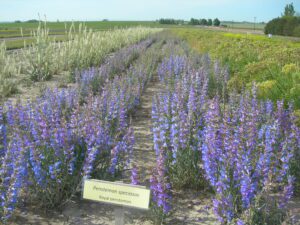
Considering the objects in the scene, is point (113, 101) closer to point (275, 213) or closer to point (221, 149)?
point (221, 149)

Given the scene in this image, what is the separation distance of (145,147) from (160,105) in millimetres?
876

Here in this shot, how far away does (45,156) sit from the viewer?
139 inches

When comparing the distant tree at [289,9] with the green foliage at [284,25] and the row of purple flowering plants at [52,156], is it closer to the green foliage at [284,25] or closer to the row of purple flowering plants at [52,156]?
the green foliage at [284,25]

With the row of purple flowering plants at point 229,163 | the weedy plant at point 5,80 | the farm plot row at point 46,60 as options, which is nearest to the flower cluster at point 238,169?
the row of purple flowering plants at point 229,163

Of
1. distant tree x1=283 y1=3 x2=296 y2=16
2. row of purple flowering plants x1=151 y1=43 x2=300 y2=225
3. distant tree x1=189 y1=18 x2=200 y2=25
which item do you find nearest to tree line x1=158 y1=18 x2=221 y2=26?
distant tree x1=189 y1=18 x2=200 y2=25

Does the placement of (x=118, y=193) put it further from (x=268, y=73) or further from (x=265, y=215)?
(x=268, y=73)

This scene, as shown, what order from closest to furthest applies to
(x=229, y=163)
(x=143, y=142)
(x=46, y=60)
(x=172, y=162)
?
(x=229, y=163) → (x=172, y=162) → (x=143, y=142) → (x=46, y=60)

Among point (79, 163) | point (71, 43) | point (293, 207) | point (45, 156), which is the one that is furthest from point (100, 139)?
point (71, 43)

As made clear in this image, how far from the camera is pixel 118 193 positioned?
2.54 m

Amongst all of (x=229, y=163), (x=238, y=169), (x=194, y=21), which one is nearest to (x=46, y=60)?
(x=229, y=163)

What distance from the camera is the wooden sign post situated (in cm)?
249

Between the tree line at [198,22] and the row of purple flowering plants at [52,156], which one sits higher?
the tree line at [198,22]

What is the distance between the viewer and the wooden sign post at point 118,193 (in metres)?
2.49

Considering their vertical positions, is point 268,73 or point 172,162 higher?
point 268,73
